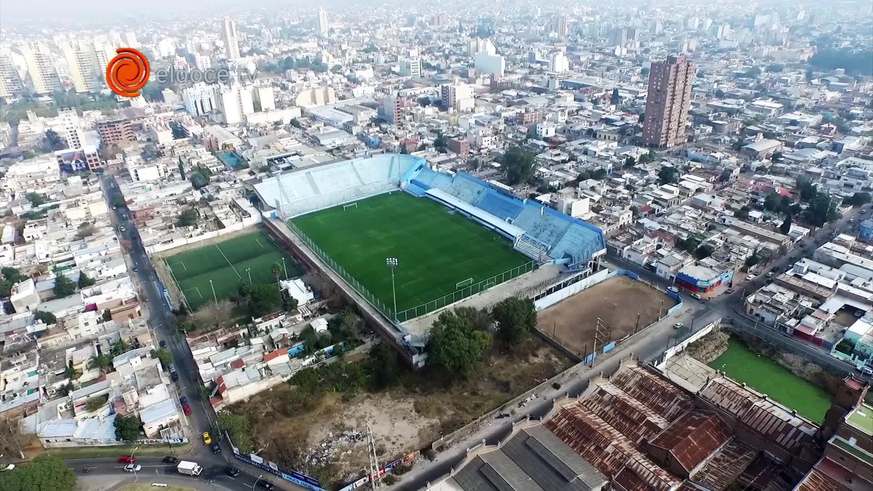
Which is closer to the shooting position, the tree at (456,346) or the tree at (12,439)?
the tree at (12,439)

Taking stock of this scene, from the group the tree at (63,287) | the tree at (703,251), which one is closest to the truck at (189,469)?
the tree at (63,287)

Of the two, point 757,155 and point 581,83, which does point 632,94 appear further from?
point 757,155

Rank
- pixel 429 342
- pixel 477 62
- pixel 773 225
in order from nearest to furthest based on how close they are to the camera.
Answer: pixel 429 342, pixel 773 225, pixel 477 62

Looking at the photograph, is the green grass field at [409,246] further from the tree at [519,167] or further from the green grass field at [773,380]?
the green grass field at [773,380]

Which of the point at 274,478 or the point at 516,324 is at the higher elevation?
the point at 516,324

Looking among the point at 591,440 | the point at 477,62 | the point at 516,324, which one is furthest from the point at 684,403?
the point at 477,62

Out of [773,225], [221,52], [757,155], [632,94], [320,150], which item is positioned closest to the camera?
[773,225]

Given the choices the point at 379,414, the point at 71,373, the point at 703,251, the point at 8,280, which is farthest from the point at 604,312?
the point at 8,280

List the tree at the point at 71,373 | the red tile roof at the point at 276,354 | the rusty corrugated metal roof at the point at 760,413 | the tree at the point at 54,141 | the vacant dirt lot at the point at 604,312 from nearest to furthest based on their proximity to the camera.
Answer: the rusty corrugated metal roof at the point at 760,413 < the tree at the point at 71,373 < the red tile roof at the point at 276,354 < the vacant dirt lot at the point at 604,312 < the tree at the point at 54,141

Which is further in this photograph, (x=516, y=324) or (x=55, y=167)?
(x=55, y=167)
